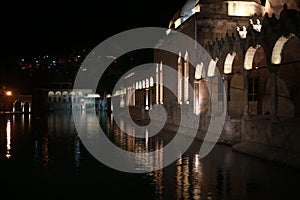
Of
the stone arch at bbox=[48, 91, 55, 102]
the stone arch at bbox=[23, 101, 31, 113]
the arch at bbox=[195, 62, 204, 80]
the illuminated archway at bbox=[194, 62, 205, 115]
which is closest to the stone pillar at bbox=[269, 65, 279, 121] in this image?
the illuminated archway at bbox=[194, 62, 205, 115]

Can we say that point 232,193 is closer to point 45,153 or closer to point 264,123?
point 264,123

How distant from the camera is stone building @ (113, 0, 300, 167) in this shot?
1592cm

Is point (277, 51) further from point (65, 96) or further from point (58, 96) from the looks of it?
point (65, 96)

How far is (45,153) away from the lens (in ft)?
56.7

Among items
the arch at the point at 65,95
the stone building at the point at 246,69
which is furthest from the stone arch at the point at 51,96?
the stone building at the point at 246,69

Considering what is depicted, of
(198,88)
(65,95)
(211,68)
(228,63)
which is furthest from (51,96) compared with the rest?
(228,63)

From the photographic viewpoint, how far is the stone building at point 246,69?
15.9 metres

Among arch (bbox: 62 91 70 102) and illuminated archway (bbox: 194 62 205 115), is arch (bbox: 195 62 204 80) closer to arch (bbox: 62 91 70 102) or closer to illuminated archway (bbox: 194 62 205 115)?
illuminated archway (bbox: 194 62 205 115)

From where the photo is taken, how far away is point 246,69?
19172mm

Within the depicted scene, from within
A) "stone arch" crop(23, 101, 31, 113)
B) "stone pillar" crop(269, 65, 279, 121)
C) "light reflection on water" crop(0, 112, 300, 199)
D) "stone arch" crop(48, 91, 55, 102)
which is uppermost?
"stone arch" crop(48, 91, 55, 102)

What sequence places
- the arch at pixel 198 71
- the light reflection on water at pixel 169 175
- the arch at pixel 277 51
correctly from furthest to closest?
1. the arch at pixel 198 71
2. the arch at pixel 277 51
3. the light reflection on water at pixel 169 175

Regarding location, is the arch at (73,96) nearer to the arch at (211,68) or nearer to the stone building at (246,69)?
the stone building at (246,69)

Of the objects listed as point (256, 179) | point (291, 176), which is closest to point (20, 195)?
point (256, 179)

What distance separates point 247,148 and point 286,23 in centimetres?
506
